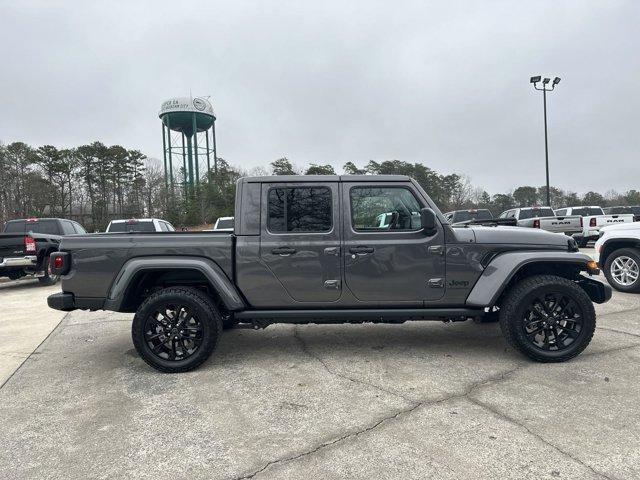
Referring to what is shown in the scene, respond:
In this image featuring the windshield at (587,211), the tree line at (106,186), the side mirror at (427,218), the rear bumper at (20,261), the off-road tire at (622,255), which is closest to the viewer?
the side mirror at (427,218)

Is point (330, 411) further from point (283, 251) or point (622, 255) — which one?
point (622, 255)

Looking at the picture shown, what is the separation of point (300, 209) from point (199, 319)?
1.45 metres

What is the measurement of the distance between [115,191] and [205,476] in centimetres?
4059

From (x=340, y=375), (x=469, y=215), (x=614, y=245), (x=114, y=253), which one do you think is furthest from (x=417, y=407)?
(x=469, y=215)

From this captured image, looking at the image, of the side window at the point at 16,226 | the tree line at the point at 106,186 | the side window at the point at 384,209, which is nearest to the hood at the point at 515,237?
the side window at the point at 384,209

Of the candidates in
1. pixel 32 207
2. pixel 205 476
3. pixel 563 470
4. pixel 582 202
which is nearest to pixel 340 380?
pixel 205 476

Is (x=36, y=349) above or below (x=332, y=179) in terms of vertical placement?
below

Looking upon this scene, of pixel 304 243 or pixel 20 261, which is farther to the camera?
pixel 20 261

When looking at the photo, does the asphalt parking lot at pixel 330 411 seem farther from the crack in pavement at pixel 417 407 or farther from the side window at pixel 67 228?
the side window at pixel 67 228

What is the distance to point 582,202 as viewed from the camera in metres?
51.9

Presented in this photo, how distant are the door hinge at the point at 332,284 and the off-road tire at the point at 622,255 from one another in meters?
5.95

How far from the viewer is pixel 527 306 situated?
3998mm

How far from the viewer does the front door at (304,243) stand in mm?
4059

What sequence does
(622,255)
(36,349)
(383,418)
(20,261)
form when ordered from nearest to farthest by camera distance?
(383,418) < (36,349) < (622,255) < (20,261)
